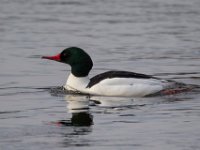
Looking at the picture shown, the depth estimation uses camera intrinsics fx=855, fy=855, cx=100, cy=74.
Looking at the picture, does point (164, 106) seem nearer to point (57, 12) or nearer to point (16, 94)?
point (16, 94)

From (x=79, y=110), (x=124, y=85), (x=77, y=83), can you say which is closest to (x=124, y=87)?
(x=124, y=85)

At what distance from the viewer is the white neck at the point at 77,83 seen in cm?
1595

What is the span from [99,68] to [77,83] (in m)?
2.46

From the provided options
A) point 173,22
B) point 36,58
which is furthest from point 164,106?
point 173,22

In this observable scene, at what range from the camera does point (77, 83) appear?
52.6 ft

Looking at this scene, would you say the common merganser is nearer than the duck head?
Yes

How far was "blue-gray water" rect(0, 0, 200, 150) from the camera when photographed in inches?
466

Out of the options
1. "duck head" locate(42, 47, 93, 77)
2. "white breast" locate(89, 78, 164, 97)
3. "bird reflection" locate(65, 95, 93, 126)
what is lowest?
"bird reflection" locate(65, 95, 93, 126)

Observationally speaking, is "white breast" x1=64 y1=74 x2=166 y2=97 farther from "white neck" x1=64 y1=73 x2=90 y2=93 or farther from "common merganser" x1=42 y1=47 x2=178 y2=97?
"white neck" x1=64 y1=73 x2=90 y2=93

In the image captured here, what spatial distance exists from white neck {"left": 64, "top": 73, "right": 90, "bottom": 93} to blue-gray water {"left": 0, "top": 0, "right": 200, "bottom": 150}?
0.29 meters

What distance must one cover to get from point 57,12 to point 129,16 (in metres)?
2.45

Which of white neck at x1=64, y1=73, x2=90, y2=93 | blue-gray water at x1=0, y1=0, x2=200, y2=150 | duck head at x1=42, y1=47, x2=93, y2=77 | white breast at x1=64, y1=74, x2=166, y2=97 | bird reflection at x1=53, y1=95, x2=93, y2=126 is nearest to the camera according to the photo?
blue-gray water at x1=0, y1=0, x2=200, y2=150

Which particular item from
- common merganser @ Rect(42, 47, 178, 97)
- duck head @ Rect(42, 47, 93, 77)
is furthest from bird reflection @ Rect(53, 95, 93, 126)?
duck head @ Rect(42, 47, 93, 77)

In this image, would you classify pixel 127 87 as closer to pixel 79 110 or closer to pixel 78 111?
pixel 79 110
